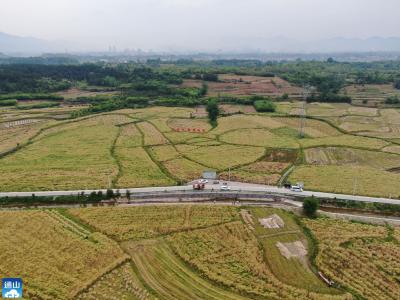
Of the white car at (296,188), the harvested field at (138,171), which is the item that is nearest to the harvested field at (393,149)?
the white car at (296,188)

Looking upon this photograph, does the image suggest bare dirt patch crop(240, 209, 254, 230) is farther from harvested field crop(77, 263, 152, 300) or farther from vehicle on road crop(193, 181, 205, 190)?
harvested field crop(77, 263, 152, 300)

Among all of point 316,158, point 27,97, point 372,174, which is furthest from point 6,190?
point 27,97

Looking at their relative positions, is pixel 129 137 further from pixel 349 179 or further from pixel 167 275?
pixel 167 275

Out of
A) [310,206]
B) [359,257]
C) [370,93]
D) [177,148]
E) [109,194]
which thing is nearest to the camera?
[359,257]

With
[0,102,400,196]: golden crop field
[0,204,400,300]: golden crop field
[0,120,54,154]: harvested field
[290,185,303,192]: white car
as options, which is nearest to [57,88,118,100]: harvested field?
[0,102,400,196]: golden crop field

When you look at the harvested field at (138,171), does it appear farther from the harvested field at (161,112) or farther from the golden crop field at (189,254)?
the harvested field at (161,112)
